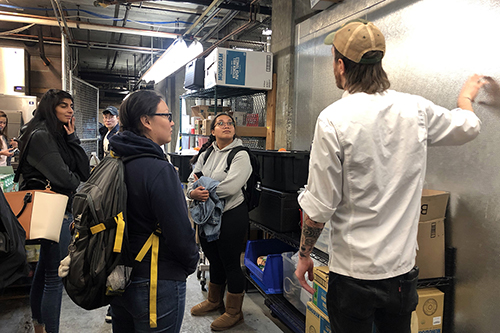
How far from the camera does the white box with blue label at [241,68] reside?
3867 millimetres

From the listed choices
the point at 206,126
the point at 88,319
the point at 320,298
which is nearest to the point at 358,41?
the point at 320,298

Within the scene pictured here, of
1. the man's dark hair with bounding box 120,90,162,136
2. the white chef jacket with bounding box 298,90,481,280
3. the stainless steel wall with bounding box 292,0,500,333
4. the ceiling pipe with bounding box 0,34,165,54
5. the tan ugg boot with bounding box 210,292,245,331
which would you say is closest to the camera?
the white chef jacket with bounding box 298,90,481,280

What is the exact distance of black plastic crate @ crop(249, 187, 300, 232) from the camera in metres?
2.86

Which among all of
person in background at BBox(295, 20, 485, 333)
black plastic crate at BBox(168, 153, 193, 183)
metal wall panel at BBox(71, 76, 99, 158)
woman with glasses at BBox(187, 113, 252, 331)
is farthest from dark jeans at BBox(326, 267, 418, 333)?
metal wall panel at BBox(71, 76, 99, 158)

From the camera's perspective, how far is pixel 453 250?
6.68 ft

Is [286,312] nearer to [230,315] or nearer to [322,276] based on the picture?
[230,315]

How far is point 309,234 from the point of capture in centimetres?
150

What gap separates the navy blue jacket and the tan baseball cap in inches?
31.9

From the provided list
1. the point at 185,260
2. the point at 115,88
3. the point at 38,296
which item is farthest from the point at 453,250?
the point at 115,88

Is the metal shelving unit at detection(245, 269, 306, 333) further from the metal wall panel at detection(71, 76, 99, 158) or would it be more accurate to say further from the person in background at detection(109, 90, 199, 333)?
the metal wall panel at detection(71, 76, 99, 158)

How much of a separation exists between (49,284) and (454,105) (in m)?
2.69

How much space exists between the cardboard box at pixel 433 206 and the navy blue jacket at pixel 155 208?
Result: 1298 millimetres

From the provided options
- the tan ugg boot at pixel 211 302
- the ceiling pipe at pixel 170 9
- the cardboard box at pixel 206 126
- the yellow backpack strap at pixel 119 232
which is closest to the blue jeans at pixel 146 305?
the yellow backpack strap at pixel 119 232

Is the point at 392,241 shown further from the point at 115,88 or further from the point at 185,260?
the point at 115,88
